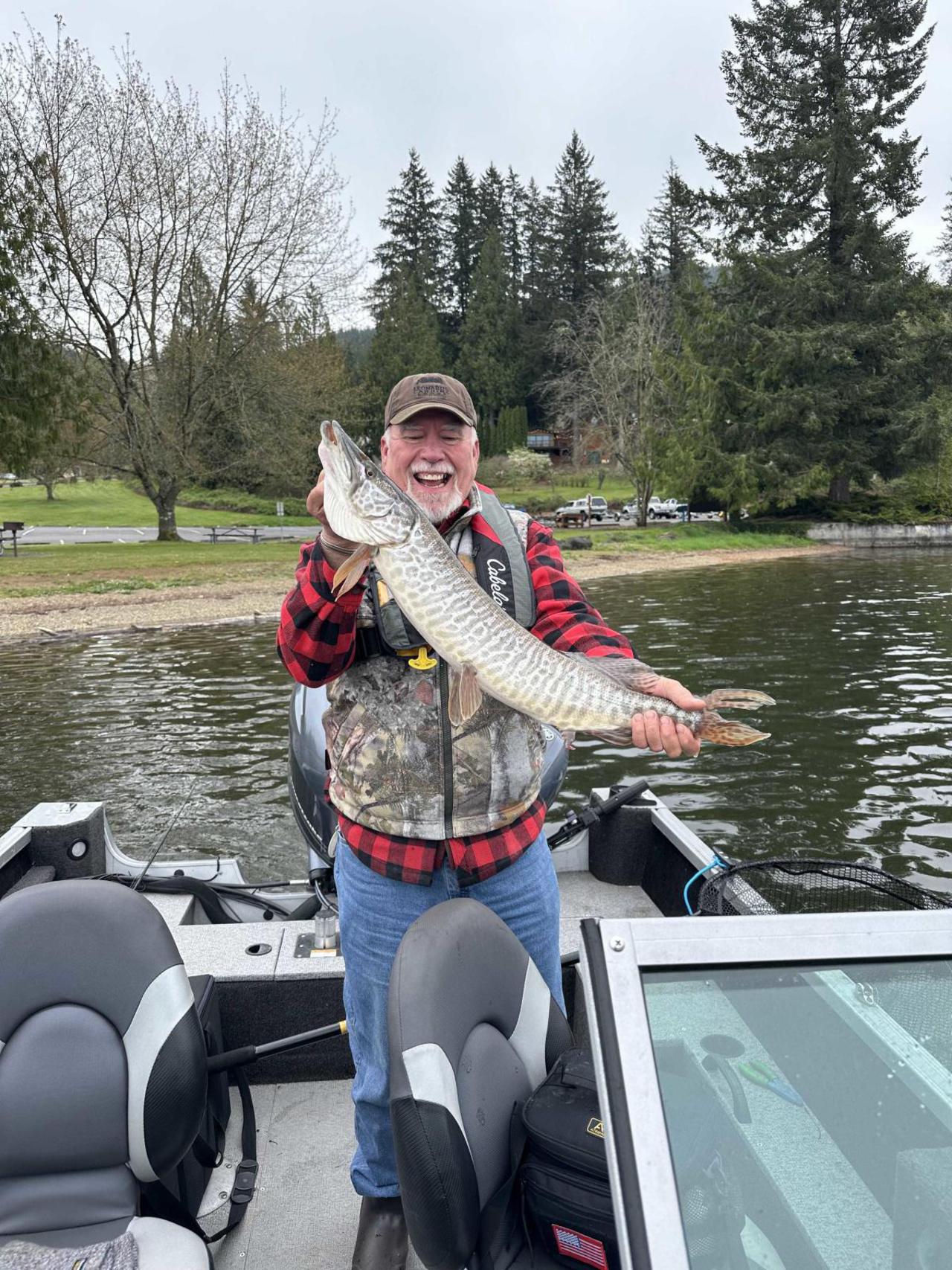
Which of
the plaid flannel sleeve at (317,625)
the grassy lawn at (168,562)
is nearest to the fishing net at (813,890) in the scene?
the plaid flannel sleeve at (317,625)

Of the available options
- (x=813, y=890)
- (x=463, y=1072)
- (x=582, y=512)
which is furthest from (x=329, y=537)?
(x=582, y=512)

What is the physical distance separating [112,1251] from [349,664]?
1443mm

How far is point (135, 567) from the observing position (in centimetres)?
2348

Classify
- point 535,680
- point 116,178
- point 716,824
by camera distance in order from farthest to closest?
point 116,178 < point 716,824 < point 535,680

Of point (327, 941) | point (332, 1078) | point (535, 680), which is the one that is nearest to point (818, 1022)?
point (535, 680)

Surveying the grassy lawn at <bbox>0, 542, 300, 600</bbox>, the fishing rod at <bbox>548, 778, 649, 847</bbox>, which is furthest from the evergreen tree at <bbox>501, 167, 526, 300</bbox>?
the fishing rod at <bbox>548, 778, 649, 847</bbox>

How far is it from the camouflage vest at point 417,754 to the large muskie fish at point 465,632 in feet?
0.27

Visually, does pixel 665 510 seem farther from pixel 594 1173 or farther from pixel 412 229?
pixel 594 1173

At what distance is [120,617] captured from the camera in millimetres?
17359

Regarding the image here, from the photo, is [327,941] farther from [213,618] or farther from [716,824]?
[213,618]

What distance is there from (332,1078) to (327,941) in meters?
0.56

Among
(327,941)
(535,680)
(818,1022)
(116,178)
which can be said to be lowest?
(327,941)

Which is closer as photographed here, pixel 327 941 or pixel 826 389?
pixel 327 941

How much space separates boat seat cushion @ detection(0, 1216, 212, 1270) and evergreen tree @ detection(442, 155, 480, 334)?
7313 cm
